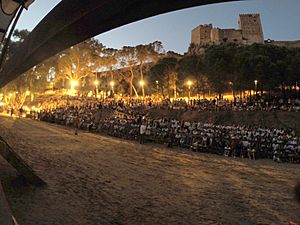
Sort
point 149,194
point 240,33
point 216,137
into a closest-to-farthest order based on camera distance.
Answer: point 149,194
point 216,137
point 240,33

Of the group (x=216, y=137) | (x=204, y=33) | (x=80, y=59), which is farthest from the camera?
(x=204, y=33)

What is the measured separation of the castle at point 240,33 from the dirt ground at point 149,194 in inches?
3353

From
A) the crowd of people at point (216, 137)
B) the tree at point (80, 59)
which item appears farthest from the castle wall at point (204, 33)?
the crowd of people at point (216, 137)

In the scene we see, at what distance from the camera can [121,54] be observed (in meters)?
50.9

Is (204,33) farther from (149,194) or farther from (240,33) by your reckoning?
(149,194)

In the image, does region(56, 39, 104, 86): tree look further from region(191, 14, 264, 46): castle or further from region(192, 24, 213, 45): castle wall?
region(192, 24, 213, 45): castle wall

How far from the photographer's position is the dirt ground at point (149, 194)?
460 cm

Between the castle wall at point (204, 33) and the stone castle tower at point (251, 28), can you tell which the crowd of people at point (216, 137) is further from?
the stone castle tower at point (251, 28)

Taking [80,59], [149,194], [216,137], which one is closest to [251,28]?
[80,59]

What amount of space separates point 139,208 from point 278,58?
37.5m

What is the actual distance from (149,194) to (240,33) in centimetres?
9541

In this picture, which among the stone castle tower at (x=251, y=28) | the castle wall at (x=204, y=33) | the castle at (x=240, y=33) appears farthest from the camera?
the castle wall at (x=204, y=33)

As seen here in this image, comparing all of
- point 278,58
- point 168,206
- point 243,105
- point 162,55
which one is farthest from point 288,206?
point 162,55

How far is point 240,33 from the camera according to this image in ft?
295
